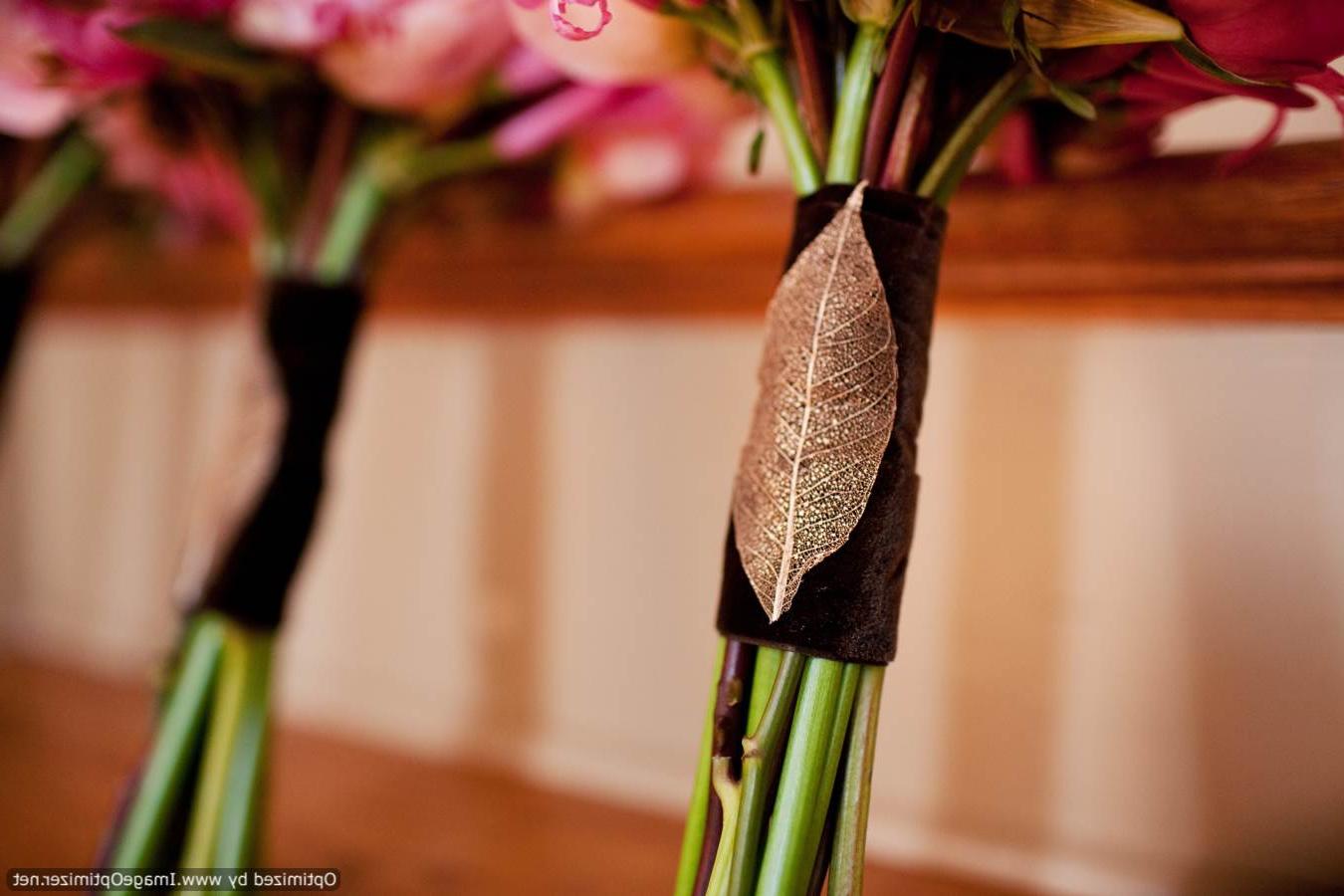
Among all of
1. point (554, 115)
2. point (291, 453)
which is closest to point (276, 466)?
point (291, 453)

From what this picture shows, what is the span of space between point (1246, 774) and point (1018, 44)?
0.43m

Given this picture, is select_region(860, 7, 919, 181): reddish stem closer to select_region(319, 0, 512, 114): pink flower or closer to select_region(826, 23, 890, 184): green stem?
select_region(826, 23, 890, 184): green stem

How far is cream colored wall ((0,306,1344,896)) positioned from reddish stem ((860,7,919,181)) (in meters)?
0.29

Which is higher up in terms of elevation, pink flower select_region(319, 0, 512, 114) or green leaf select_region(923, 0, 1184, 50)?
pink flower select_region(319, 0, 512, 114)

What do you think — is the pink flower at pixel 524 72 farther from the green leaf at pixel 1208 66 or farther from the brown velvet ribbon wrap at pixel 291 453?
the green leaf at pixel 1208 66

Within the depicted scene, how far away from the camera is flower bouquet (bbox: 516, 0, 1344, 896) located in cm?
31

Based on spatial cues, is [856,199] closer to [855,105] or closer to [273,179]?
[855,105]

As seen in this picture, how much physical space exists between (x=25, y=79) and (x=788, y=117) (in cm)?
37

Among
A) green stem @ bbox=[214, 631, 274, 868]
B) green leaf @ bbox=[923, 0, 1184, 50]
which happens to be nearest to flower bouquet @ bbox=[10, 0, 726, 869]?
green stem @ bbox=[214, 631, 274, 868]

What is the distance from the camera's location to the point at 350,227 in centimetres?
52

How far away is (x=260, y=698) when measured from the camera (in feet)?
1.63

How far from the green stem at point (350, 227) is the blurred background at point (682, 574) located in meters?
0.18

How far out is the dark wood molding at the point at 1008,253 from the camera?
0.45 m

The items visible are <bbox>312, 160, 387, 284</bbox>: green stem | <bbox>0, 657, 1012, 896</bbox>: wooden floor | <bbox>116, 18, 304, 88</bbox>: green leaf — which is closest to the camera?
<bbox>116, 18, 304, 88</bbox>: green leaf
